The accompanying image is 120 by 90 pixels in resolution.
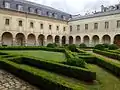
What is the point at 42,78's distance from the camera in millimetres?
6488

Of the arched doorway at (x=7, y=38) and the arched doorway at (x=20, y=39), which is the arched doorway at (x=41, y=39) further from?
the arched doorway at (x=7, y=38)

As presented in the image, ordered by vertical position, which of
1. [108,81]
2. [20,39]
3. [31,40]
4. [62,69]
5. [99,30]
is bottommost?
[108,81]

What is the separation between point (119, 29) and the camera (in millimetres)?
31031

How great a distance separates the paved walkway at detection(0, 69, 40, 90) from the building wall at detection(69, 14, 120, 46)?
87.5ft

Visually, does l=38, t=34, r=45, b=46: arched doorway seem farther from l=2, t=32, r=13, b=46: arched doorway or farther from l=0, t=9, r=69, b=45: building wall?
l=2, t=32, r=13, b=46: arched doorway

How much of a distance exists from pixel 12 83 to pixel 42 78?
1.52 metres

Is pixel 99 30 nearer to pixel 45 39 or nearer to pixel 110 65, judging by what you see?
pixel 45 39

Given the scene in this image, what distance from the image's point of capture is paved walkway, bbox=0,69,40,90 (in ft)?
21.8

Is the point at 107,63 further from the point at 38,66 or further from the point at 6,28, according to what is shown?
the point at 6,28

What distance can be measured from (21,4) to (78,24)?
12.8m

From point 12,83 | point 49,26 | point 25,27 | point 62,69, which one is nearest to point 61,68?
point 62,69

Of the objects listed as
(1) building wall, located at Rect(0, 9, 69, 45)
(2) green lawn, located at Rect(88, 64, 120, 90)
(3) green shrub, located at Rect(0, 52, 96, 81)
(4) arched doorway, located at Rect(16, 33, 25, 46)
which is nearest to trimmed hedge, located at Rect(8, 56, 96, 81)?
(3) green shrub, located at Rect(0, 52, 96, 81)

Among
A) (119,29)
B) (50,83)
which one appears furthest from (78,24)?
(50,83)

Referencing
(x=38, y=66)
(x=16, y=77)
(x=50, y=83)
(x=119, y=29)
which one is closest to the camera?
(x=50, y=83)
